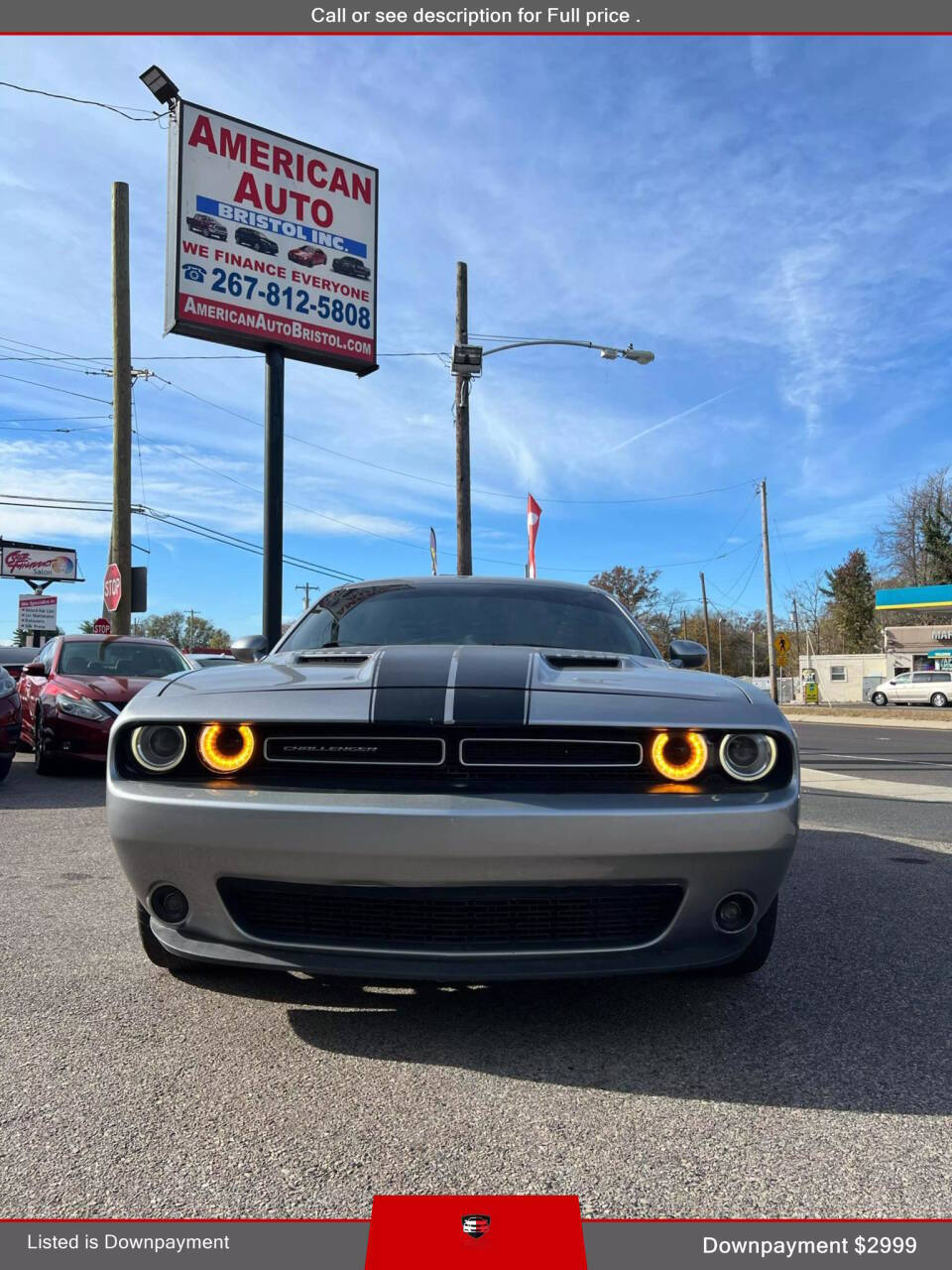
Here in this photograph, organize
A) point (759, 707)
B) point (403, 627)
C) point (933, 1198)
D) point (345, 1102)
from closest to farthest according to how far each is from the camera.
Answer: point (933, 1198), point (345, 1102), point (759, 707), point (403, 627)

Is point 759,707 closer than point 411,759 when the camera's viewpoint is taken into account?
No

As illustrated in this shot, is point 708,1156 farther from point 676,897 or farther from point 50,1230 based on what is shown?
point 50,1230

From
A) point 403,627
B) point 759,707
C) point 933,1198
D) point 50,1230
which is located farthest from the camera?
point 403,627

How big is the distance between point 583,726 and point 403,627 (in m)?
1.57

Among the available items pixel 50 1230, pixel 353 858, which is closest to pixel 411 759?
pixel 353 858

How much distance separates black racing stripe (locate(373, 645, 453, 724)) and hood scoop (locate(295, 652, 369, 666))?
23 cm

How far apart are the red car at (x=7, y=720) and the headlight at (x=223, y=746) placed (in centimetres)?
648

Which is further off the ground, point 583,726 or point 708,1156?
point 583,726

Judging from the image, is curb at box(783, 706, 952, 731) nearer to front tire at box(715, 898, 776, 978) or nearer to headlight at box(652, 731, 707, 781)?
front tire at box(715, 898, 776, 978)

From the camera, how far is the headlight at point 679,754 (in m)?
2.45

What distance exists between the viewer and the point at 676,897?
94.7 inches

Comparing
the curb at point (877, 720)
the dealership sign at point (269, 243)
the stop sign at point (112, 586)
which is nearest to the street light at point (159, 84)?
the dealership sign at point (269, 243)

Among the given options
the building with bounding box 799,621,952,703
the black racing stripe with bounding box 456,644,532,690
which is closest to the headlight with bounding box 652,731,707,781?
the black racing stripe with bounding box 456,644,532,690

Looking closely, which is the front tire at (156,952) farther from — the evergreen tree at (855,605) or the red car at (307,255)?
the evergreen tree at (855,605)
